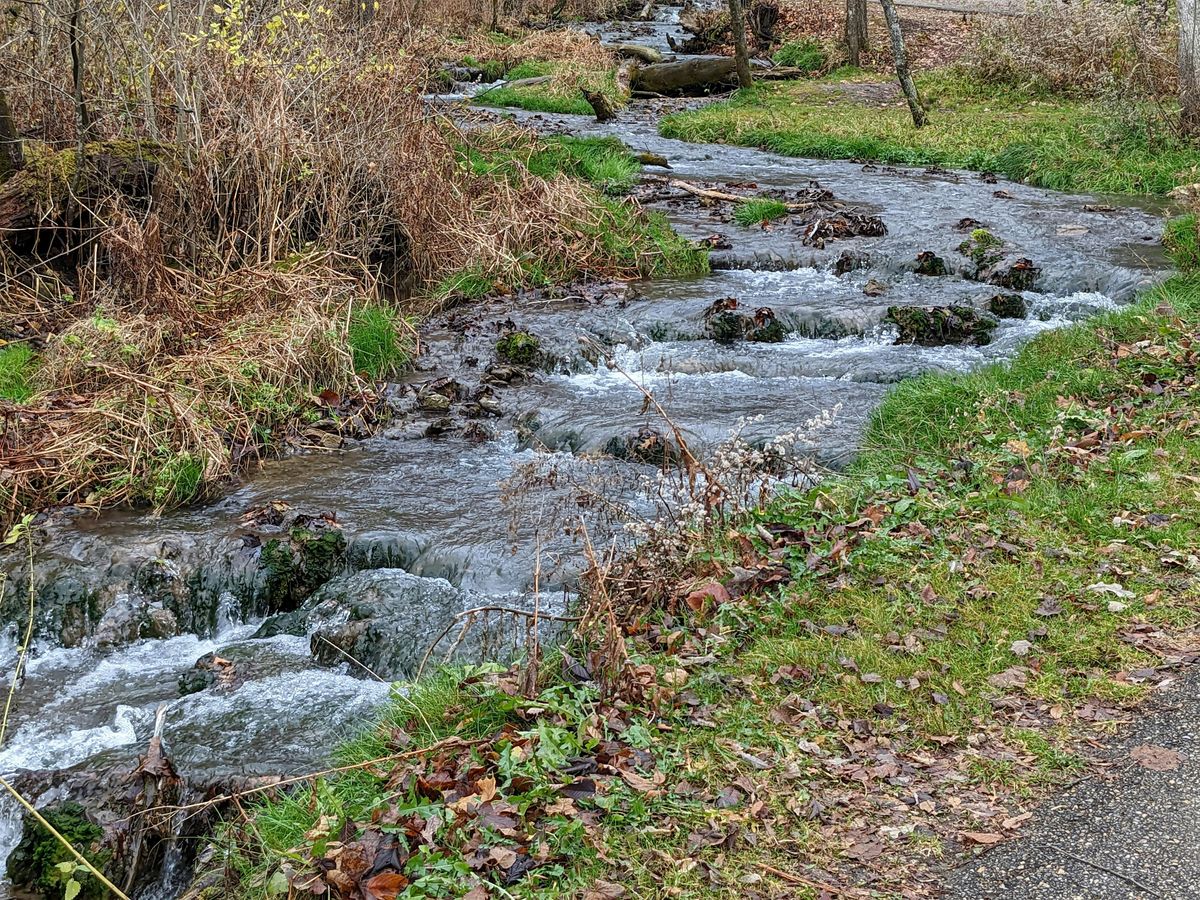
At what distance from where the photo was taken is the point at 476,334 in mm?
10188

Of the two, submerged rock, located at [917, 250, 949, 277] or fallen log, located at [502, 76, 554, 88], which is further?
fallen log, located at [502, 76, 554, 88]

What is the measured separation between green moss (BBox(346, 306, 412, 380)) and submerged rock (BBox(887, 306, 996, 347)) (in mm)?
4706

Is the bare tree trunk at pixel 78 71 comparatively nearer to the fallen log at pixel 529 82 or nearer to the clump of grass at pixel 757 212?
the clump of grass at pixel 757 212

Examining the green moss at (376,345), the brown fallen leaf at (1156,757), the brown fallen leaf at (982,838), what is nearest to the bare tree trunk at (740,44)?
the green moss at (376,345)

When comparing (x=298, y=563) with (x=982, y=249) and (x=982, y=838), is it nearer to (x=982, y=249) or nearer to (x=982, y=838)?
(x=982, y=838)

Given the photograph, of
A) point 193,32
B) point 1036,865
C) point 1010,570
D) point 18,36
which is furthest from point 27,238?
point 1036,865

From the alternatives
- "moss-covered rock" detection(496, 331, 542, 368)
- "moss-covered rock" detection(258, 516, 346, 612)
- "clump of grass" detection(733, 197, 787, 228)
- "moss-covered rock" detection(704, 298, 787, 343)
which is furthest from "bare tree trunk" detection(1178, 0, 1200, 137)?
"moss-covered rock" detection(258, 516, 346, 612)

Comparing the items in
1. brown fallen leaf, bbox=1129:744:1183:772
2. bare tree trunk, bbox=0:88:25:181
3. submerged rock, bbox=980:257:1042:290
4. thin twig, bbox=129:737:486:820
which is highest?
bare tree trunk, bbox=0:88:25:181

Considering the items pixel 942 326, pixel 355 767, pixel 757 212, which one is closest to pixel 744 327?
pixel 942 326

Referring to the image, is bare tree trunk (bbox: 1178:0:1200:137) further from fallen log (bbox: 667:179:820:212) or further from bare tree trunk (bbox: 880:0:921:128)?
fallen log (bbox: 667:179:820:212)

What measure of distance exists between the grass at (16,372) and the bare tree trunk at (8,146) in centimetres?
198

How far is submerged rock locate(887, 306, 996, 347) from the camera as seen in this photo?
982cm

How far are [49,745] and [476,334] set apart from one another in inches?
228

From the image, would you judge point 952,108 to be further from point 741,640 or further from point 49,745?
point 49,745
